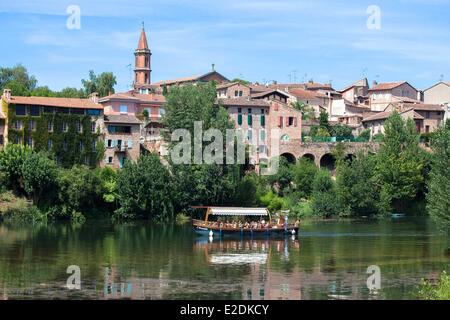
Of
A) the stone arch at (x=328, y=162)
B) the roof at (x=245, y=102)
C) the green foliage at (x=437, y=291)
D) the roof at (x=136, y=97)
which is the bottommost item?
the green foliage at (x=437, y=291)

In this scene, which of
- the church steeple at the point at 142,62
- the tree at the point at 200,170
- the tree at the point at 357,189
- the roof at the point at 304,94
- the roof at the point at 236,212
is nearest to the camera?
the roof at the point at 236,212

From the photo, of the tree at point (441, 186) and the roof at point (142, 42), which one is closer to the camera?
the tree at point (441, 186)

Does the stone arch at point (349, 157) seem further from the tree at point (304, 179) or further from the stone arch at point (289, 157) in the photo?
the tree at point (304, 179)

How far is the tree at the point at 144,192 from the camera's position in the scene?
76.1 metres

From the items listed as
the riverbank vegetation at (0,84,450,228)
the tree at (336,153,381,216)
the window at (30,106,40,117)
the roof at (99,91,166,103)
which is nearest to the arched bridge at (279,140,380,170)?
the riverbank vegetation at (0,84,450,228)

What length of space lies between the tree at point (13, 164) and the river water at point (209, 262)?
6158mm

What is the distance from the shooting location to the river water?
39188 mm

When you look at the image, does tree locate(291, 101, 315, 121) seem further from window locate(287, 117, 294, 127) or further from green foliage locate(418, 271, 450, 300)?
green foliage locate(418, 271, 450, 300)

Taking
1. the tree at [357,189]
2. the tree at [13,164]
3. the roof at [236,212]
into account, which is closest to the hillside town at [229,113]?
the tree at [13,164]

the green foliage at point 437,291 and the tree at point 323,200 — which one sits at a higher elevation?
the tree at point 323,200

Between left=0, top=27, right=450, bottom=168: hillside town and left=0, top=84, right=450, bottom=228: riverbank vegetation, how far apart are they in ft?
11.1

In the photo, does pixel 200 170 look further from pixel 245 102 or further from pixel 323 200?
pixel 245 102

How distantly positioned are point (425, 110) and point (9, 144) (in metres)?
49.3

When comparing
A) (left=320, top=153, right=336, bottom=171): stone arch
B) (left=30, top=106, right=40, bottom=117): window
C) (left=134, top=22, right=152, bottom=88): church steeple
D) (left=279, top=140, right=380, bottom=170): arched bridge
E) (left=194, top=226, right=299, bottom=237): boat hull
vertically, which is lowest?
(left=194, top=226, right=299, bottom=237): boat hull
